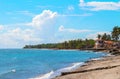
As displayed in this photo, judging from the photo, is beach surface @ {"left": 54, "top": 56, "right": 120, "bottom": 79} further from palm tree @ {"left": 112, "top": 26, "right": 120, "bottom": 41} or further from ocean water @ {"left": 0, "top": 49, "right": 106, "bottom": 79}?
palm tree @ {"left": 112, "top": 26, "right": 120, "bottom": 41}

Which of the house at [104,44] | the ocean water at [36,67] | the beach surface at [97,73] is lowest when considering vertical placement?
the ocean water at [36,67]

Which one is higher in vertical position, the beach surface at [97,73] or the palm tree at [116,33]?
the palm tree at [116,33]

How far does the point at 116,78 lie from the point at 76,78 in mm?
4779

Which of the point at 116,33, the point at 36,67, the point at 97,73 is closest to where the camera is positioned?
the point at 97,73

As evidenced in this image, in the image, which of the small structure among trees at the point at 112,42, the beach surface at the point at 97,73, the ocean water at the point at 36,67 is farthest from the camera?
the small structure among trees at the point at 112,42

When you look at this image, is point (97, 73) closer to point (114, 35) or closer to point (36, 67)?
point (36, 67)

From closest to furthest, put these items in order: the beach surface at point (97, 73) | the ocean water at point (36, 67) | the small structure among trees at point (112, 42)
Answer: the beach surface at point (97, 73) < the ocean water at point (36, 67) < the small structure among trees at point (112, 42)

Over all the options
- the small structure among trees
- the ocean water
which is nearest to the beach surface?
the ocean water

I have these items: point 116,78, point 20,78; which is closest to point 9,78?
point 20,78

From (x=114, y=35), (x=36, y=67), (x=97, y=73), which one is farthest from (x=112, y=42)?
(x=97, y=73)

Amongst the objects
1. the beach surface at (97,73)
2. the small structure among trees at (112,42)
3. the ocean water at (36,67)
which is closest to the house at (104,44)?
the small structure among trees at (112,42)

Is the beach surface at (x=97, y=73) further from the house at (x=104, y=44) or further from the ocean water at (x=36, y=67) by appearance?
the house at (x=104, y=44)

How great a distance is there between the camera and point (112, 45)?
169 meters

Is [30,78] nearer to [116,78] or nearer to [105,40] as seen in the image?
[116,78]
